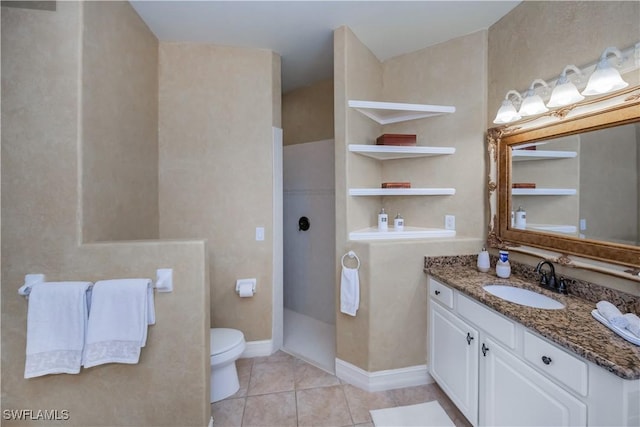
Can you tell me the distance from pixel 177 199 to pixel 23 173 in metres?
0.97

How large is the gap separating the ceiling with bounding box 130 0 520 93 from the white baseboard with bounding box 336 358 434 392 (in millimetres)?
2636

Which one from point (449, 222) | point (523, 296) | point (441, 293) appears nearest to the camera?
point (523, 296)

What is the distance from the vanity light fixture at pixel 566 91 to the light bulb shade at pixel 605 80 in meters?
0.14

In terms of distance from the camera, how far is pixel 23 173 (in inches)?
49.3

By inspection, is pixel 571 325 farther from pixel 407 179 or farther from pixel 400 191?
pixel 407 179

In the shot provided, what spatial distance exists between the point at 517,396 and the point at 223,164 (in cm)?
246

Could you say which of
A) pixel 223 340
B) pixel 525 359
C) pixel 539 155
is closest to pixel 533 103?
pixel 539 155

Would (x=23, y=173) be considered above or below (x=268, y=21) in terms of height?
below

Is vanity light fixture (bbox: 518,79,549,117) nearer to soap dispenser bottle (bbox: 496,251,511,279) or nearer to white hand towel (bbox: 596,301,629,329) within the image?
soap dispenser bottle (bbox: 496,251,511,279)

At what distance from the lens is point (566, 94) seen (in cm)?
131

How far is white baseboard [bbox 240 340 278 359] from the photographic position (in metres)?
2.28

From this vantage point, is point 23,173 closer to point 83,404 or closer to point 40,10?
point 40,10

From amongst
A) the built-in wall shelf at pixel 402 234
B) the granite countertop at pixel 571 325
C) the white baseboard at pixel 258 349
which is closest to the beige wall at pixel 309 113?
the built-in wall shelf at pixel 402 234

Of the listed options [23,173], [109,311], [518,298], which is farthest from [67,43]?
[518,298]
